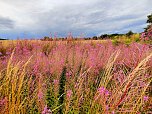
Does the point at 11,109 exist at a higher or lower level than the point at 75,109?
higher

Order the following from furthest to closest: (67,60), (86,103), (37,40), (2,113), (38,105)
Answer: (37,40), (67,60), (86,103), (38,105), (2,113)

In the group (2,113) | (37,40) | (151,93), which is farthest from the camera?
(37,40)

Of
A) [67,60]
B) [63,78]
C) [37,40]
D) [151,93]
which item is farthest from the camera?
[37,40]

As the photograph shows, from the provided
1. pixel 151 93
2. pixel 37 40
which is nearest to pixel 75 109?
pixel 151 93

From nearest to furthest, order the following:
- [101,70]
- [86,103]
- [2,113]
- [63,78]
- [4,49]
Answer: [2,113]
[86,103]
[63,78]
[101,70]
[4,49]

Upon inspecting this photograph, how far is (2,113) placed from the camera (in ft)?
8.65

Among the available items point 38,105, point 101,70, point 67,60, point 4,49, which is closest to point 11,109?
point 38,105

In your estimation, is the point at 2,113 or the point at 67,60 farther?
the point at 67,60

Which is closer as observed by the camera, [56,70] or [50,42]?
[56,70]

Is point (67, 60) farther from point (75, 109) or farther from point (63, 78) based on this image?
point (75, 109)

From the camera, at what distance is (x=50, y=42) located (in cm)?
1129

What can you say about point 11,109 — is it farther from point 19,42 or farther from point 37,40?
point 37,40

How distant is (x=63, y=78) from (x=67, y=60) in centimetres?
147

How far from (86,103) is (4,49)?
7355mm
